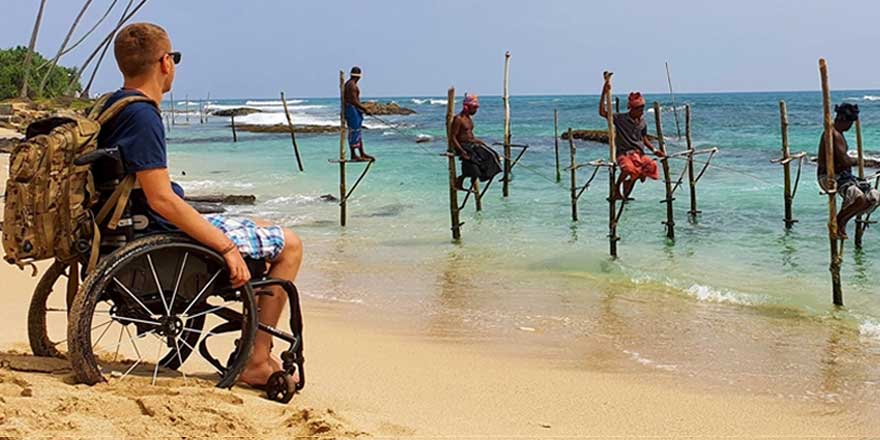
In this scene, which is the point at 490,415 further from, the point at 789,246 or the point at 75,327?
the point at 789,246

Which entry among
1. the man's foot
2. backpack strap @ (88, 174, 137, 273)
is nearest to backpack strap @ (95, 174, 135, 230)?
backpack strap @ (88, 174, 137, 273)

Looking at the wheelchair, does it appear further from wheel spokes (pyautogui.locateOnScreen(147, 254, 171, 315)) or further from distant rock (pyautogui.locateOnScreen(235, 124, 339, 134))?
distant rock (pyautogui.locateOnScreen(235, 124, 339, 134))

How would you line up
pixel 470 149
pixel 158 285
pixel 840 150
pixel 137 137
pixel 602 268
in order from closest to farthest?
pixel 137 137 < pixel 158 285 < pixel 840 150 < pixel 602 268 < pixel 470 149

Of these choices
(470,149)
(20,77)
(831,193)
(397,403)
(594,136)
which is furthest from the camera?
(20,77)

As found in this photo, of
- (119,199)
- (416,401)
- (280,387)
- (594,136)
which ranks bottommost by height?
(416,401)

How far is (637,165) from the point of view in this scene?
370 inches

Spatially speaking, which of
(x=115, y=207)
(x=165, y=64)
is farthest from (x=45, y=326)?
(x=165, y=64)

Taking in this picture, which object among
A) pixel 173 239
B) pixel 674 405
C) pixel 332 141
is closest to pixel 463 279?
pixel 674 405

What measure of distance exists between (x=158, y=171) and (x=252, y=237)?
49cm

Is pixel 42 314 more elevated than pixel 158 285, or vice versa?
pixel 158 285

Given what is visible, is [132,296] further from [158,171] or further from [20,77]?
[20,77]

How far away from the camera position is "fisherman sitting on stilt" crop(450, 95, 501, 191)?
11.3 m

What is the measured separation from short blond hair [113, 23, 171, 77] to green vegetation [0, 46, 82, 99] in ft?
103

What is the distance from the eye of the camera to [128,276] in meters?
2.90
